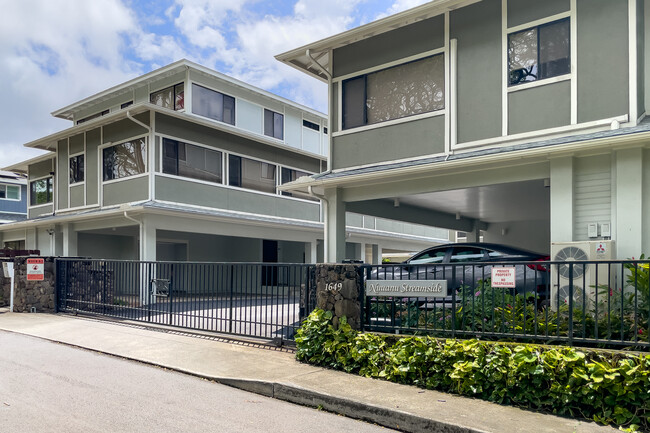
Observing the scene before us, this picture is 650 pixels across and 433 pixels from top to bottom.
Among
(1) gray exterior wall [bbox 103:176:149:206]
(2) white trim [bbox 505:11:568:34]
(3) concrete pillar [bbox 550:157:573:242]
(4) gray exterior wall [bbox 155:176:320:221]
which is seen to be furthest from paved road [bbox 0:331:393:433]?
(4) gray exterior wall [bbox 155:176:320:221]

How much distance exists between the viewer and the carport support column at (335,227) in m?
12.7

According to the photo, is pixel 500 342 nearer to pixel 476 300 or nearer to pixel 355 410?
pixel 476 300

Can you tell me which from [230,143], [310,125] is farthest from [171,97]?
[310,125]

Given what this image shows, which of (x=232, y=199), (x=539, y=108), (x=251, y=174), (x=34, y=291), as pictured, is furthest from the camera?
(x=251, y=174)

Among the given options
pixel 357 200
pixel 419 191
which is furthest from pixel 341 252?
pixel 419 191

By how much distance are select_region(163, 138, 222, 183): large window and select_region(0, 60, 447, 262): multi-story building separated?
0.12ft

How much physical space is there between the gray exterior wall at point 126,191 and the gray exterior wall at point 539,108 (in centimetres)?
1184

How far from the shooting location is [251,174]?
2130cm

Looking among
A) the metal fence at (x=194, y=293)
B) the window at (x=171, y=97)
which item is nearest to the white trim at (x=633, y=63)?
the metal fence at (x=194, y=293)

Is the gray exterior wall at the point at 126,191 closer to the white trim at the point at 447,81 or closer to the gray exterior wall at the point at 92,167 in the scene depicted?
the gray exterior wall at the point at 92,167

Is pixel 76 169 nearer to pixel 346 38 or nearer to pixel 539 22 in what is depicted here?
pixel 346 38

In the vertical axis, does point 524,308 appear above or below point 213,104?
below

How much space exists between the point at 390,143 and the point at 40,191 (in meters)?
19.5

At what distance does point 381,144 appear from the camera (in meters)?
12.2
